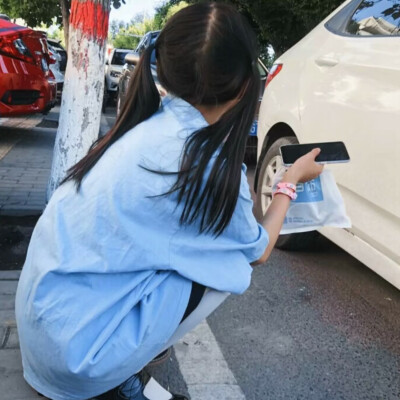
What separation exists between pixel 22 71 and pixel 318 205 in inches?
203

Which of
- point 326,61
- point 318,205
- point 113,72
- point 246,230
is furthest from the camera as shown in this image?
point 113,72

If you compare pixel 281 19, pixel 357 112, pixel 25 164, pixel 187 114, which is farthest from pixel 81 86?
pixel 281 19

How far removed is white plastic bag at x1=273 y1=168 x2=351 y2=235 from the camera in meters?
1.86

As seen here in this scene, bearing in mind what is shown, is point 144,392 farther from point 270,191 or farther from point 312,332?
point 270,191

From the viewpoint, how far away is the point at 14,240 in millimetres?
3396

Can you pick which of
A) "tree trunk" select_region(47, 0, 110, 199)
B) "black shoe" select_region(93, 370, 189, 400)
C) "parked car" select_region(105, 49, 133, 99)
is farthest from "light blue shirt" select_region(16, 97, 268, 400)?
"parked car" select_region(105, 49, 133, 99)

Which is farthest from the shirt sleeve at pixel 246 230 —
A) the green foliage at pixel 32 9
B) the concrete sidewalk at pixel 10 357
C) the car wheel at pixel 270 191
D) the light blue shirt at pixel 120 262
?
the green foliage at pixel 32 9

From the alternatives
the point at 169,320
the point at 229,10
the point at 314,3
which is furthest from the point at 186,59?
the point at 314,3

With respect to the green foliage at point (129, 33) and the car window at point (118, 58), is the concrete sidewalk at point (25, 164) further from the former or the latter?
the green foliage at point (129, 33)

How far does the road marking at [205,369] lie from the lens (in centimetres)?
206

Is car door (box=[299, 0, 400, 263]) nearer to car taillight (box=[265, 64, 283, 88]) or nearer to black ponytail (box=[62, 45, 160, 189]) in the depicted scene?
car taillight (box=[265, 64, 283, 88])

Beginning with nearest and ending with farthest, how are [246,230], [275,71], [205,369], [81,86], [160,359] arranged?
[246,230]
[160,359]
[205,369]
[81,86]
[275,71]

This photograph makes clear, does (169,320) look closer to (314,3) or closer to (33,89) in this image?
(33,89)

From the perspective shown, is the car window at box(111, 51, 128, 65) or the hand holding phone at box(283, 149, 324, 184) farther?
the car window at box(111, 51, 128, 65)
